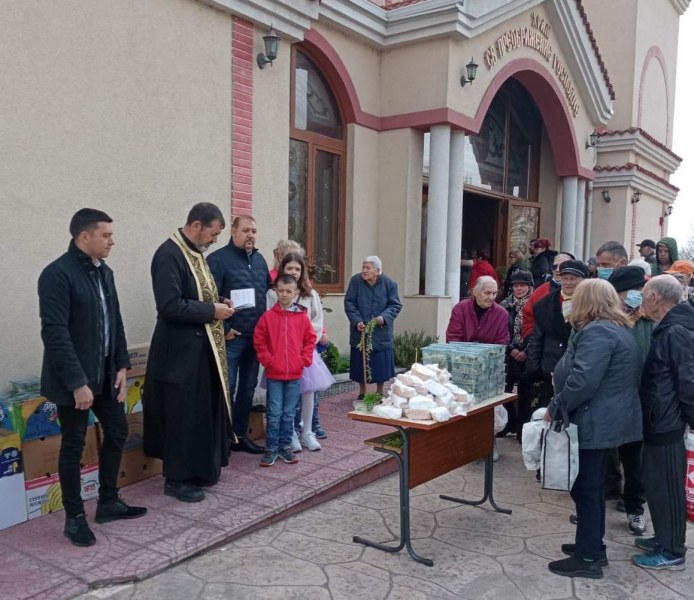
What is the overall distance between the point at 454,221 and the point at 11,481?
667 cm

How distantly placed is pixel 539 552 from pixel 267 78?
497cm

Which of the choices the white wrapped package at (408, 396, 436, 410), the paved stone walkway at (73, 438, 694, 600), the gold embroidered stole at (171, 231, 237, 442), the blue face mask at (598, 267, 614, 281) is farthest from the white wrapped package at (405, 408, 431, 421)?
the blue face mask at (598, 267, 614, 281)

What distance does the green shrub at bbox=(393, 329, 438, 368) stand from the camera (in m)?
8.30

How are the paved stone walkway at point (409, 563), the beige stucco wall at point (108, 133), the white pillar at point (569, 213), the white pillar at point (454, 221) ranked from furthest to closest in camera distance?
the white pillar at point (569, 213), the white pillar at point (454, 221), the beige stucco wall at point (108, 133), the paved stone walkway at point (409, 563)

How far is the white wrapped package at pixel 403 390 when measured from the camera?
3643mm

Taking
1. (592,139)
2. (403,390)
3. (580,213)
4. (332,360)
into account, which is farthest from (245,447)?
(592,139)

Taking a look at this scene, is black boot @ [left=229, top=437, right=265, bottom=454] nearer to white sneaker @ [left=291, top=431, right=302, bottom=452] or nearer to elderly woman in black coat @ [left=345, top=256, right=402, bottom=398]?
white sneaker @ [left=291, top=431, right=302, bottom=452]

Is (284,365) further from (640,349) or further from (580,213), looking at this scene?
(580,213)

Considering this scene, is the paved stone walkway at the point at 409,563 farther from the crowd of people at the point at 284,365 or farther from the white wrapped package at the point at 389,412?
the white wrapped package at the point at 389,412

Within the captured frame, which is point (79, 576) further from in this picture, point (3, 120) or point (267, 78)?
point (267, 78)

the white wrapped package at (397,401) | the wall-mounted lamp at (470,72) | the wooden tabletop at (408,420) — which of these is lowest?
the wooden tabletop at (408,420)

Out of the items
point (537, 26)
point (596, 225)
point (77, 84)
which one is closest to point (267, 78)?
point (77, 84)

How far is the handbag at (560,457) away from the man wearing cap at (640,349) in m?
1.04

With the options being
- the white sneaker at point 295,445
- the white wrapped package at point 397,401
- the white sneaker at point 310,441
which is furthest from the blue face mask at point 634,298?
the white sneaker at point 295,445
